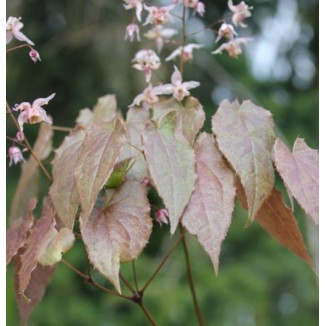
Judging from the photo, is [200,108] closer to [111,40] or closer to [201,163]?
[201,163]

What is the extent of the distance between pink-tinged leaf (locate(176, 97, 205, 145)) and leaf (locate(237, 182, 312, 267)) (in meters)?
0.08

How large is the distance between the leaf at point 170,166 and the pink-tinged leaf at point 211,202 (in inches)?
0.5

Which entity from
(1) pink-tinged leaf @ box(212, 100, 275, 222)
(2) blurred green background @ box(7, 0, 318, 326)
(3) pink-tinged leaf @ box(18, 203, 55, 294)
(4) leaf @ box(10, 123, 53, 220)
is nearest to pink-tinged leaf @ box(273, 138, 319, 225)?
(1) pink-tinged leaf @ box(212, 100, 275, 222)

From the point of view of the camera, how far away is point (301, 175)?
692 mm

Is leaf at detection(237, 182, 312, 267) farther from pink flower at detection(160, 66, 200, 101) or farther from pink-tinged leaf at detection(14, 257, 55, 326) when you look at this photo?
pink-tinged leaf at detection(14, 257, 55, 326)

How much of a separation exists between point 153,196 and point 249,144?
2.29 metres

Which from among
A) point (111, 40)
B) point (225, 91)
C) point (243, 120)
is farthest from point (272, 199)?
point (225, 91)

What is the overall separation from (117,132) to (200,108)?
4.6 inches

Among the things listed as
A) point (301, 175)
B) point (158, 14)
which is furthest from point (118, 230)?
point (158, 14)

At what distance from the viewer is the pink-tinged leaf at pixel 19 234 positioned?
768mm

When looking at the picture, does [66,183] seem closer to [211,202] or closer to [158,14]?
[211,202]

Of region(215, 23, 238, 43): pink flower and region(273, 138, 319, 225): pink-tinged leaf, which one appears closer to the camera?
region(273, 138, 319, 225): pink-tinged leaf

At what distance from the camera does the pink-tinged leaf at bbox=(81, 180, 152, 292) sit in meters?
0.66
